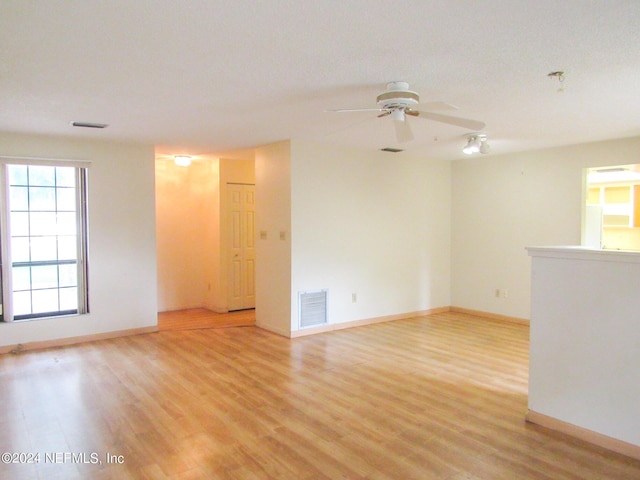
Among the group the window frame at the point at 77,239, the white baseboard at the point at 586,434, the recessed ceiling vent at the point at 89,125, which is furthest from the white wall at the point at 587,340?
the window frame at the point at 77,239

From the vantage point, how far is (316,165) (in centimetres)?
562

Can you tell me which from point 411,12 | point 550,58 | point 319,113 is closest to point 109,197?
point 319,113

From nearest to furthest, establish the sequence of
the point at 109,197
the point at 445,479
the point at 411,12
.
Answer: the point at 411,12, the point at 445,479, the point at 109,197

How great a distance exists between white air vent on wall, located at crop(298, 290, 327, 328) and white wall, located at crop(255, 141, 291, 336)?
18 cm

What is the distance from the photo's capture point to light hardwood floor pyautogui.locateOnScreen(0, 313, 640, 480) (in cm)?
256

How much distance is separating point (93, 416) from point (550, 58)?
395 centimetres

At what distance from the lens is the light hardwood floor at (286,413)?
2559 mm

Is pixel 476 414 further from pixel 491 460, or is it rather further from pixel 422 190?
pixel 422 190

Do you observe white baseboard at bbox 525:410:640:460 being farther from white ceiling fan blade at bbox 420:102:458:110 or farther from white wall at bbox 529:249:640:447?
white ceiling fan blade at bbox 420:102:458:110

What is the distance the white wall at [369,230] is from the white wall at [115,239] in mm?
1977

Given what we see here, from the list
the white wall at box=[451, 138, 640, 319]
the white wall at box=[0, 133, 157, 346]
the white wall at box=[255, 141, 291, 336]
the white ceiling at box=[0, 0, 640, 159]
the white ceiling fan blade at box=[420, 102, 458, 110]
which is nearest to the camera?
the white ceiling at box=[0, 0, 640, 159]

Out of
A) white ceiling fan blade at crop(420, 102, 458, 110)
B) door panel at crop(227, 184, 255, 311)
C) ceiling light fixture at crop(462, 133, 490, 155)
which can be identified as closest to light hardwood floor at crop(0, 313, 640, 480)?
door panel at crop(227, 184, 255, 311)

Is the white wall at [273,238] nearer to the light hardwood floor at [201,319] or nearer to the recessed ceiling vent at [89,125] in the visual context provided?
the light hardwood floor at [201,319]

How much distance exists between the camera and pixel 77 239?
5.41m
